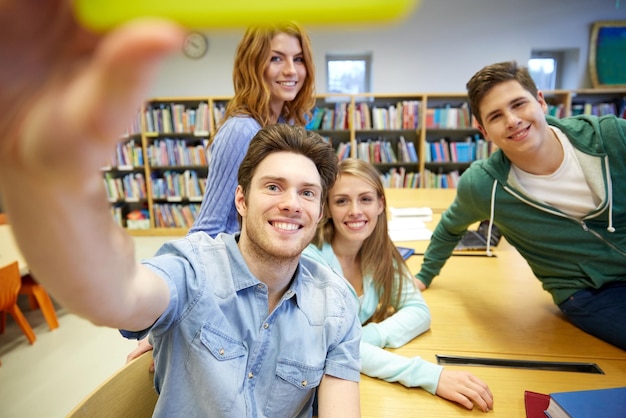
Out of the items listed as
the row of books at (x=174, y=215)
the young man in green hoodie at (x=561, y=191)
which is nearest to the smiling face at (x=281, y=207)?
the young man in green hoodie at (x=561, y=191)

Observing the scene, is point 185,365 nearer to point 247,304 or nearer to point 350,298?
point 247,304

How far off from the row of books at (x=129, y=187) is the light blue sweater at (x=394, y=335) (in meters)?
3.98

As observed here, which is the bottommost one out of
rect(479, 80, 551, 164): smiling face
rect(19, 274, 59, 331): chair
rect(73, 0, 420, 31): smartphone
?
rect(19, 274, 59, 331): chair

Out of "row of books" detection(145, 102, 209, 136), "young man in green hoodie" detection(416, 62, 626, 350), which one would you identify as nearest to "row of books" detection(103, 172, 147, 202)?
"row of books" detection(145, 102, 209, 136)

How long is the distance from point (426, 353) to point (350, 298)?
0.32 m

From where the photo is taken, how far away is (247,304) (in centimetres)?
87

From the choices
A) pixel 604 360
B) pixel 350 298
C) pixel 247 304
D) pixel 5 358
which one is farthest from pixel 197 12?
pixel 5 358

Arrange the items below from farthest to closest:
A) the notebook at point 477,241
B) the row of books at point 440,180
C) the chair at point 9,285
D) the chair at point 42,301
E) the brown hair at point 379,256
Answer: the row of books at point 440,180 → the chair at point 42,301 → the chair at point 9,285 → the notebook at point 477,241 → the brown hair at point 379,256

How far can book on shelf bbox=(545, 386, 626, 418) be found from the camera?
2.51 ft

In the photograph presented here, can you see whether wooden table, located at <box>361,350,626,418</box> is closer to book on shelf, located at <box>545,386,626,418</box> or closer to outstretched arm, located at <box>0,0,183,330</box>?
book on shelf, located at <box>545,386,626,418</box>

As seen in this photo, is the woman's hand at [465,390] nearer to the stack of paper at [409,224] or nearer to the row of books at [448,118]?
the stack of paper at [409,224]

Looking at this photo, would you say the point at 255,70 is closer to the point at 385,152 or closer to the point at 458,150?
the point at 385,152

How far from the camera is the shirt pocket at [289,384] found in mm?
871

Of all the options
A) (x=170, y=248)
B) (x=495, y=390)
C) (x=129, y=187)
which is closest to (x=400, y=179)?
(x=129, y=187)
